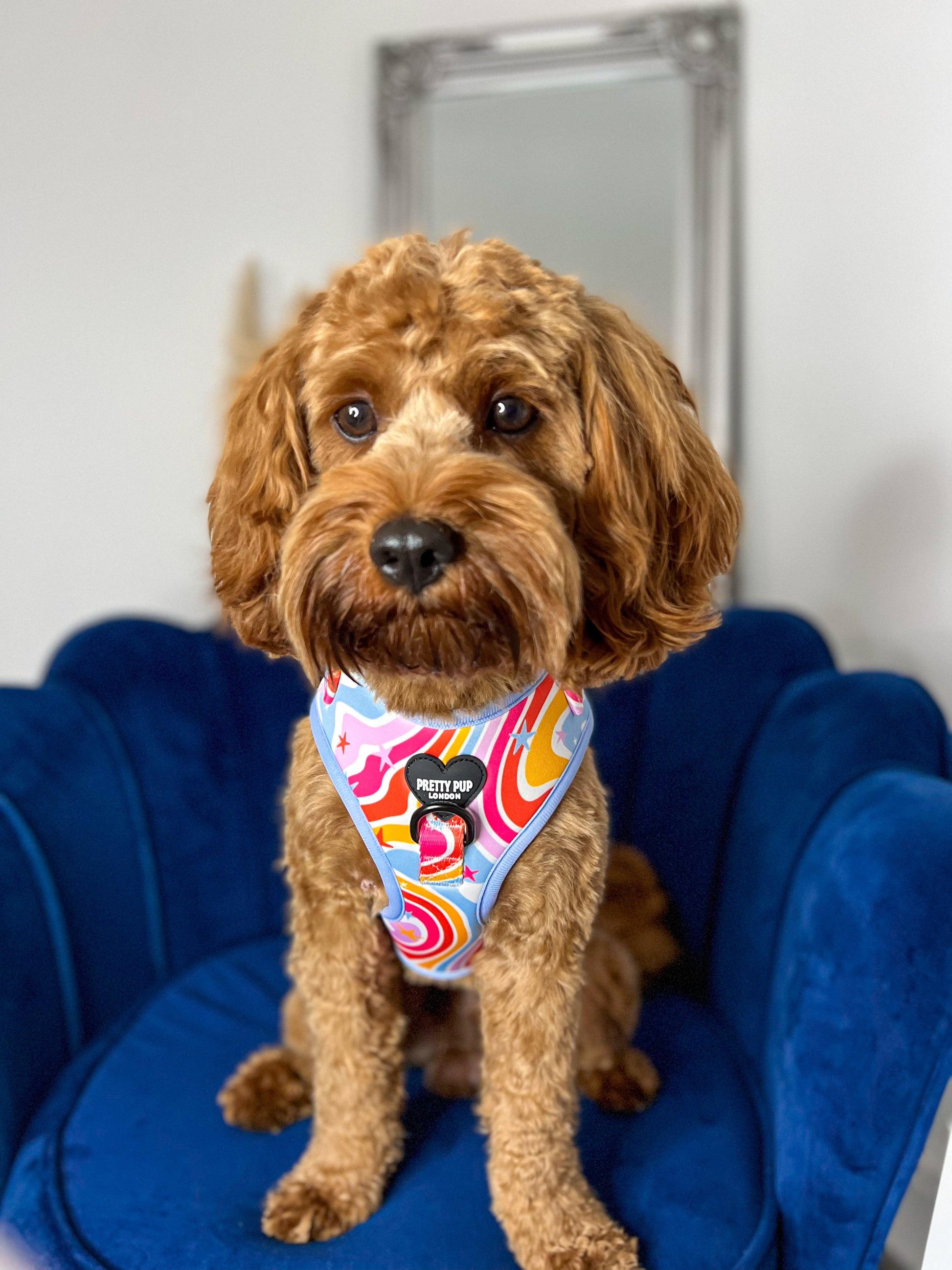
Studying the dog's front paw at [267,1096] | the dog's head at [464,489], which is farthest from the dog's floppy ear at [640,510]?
the dog's front paw at [267,1096]

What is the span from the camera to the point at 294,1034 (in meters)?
1.59

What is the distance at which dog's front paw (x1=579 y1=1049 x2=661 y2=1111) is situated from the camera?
156cm

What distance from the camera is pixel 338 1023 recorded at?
1346mm

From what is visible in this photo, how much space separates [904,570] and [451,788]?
107cm

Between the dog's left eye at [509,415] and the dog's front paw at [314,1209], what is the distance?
972mm

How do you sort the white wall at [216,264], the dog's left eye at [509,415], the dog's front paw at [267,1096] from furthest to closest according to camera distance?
the white wall at [216,264] → the dog's front paw at [267,1096] → the dog's left eye at [509,415]

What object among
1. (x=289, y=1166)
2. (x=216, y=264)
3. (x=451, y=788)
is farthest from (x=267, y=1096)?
(x=216, y=264)

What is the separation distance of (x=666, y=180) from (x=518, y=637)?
5.43 ft

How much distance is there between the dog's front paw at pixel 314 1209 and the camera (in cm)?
132

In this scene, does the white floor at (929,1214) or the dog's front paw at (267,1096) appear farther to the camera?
the dog's front paw at (267,1096)

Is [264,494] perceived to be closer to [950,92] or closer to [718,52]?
[950,92]

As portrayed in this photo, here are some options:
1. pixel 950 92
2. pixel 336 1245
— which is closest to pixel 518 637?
pixel 336 1245

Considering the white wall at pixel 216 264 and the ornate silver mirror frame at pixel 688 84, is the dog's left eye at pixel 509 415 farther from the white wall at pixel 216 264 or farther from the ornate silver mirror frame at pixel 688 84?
the ornate silver mirror frame at pixel 688 84

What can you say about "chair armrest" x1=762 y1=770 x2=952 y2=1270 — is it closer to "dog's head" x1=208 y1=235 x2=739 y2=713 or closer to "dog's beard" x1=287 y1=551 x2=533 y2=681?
"dog's head" x1=208 y1=235 x2=739 y2=713
